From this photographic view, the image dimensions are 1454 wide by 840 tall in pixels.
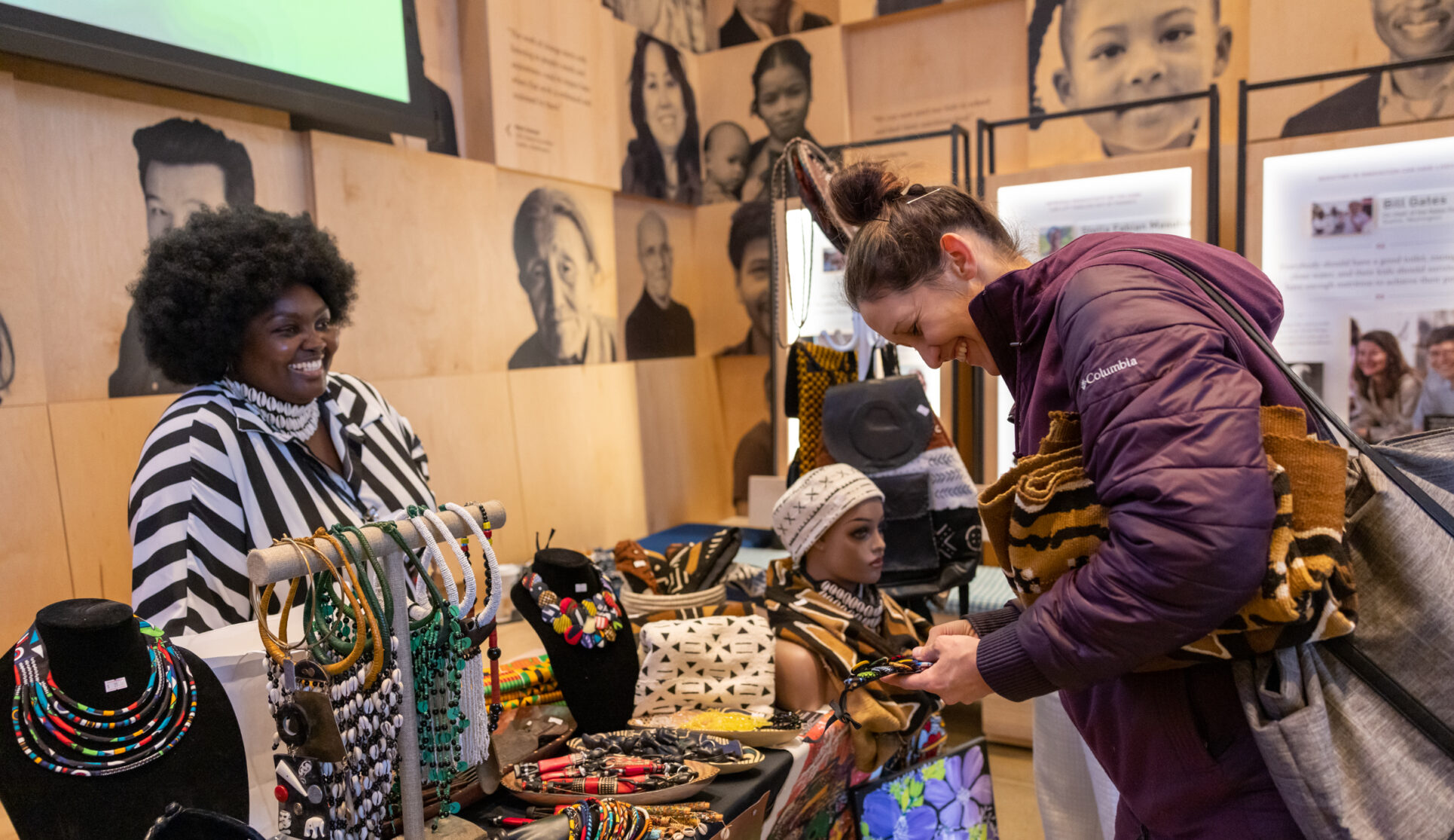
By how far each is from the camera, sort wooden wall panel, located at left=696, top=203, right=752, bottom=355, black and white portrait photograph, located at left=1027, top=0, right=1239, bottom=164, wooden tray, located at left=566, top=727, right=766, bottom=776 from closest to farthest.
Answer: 1. wooden tray, located at left=566, top=727, right=766, bottom=776
2. black and white portrait photograph, located at left=1027, top=0, right=1239, bottom=164
3. wooden wall panel, located at left=696, top=203, right=752, bottom=355

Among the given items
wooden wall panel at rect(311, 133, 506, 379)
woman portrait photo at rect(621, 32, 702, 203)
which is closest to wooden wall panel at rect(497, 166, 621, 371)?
wooden wall panel at rect(311, 133, 506, 379)

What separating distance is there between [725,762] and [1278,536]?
3.19ft

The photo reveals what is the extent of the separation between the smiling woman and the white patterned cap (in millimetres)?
885

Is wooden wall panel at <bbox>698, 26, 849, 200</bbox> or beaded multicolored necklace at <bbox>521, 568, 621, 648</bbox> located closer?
beaded multicolored necklace at <bbox>521, 568, 621, 648</bbox>

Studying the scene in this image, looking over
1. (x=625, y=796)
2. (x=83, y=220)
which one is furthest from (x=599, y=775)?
(x=83, y=220)

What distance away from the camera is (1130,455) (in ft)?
3.04

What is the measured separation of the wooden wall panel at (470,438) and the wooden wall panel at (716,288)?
73.8 inches

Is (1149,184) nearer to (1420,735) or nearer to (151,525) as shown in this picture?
(1420,735)

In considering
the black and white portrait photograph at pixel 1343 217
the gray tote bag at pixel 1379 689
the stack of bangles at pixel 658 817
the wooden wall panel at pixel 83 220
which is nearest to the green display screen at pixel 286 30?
the wooden wall panel at pixel 83 220

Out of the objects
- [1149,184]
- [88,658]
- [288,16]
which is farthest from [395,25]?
[1149,184]

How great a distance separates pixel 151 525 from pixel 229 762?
0.77m

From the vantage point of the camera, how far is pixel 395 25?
10.8 ft

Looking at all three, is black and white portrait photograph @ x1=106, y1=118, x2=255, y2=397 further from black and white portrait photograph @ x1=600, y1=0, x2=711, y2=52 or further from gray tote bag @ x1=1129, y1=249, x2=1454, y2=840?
gray tote bag @ x1=1129, y1=249, x2=1454, y2=840

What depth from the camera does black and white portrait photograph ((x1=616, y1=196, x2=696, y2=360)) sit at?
194 inches
